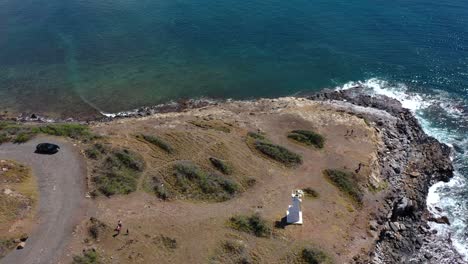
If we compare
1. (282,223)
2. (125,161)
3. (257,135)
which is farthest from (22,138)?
(282,223)

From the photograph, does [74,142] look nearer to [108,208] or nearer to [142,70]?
[108,208]

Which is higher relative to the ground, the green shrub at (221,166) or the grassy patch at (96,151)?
the grassy patch at (96,151)

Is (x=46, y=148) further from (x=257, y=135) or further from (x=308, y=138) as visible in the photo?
(x=308, y=138)

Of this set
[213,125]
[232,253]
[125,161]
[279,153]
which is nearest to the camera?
[232,253]

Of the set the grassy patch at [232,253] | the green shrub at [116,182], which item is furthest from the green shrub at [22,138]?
the grassy patch at [232,253]

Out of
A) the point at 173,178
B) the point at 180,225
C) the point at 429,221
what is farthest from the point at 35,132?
the point at 429,221

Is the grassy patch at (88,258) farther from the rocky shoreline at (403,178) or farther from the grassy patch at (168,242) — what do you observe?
the rocky shoreline at (403,178)
